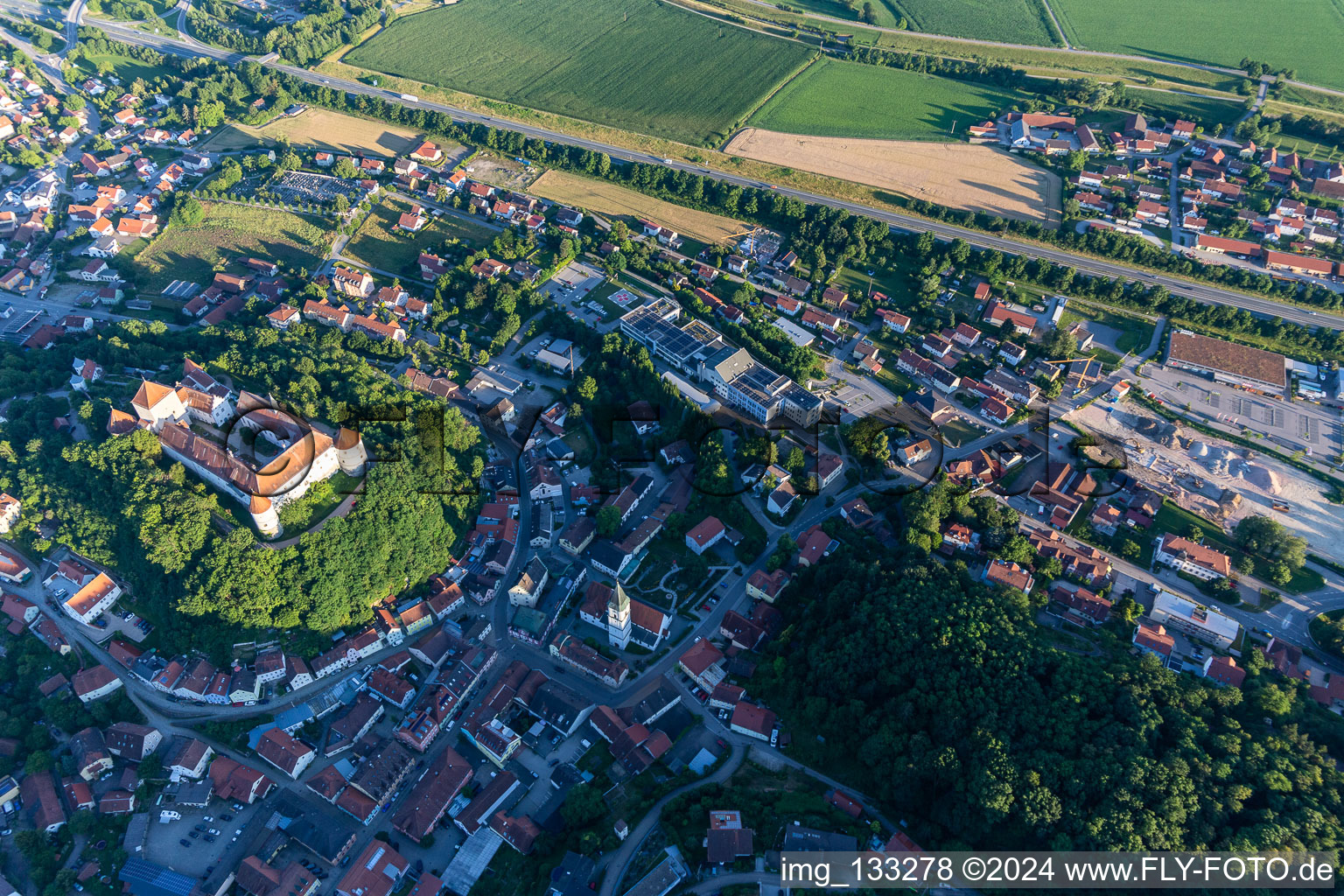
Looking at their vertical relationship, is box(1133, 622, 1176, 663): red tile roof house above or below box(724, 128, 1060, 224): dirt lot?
below

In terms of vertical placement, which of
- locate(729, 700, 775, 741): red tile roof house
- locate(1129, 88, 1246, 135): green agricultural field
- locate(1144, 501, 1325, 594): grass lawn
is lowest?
locate(729, 700, 775, 741): red tile roof house

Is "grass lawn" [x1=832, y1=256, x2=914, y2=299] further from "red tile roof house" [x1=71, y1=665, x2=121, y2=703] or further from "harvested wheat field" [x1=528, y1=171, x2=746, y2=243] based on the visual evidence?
"red tile roof house" [x1=71, y1=665, x2=121, y2=703]

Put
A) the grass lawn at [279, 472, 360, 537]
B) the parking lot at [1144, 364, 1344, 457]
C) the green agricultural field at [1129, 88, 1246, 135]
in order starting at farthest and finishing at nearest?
the green agricultural field at [1129, 88, 1246, 135] → the parking lot at [1144, 364, 1344, 457] → the grass lawn at [279, 472, 360, 537]

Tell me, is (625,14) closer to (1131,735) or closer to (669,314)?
(669,314)

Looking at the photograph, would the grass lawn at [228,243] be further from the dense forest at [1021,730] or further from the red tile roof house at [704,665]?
the dense forest at [1021,730]

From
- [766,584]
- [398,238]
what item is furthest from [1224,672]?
[398,238]

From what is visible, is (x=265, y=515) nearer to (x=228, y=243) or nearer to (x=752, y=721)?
(x=752, y=721)

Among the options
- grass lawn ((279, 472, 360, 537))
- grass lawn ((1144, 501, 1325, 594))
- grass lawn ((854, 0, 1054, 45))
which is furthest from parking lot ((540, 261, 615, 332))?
grass lawn ((854, 0, 1054, 45))
